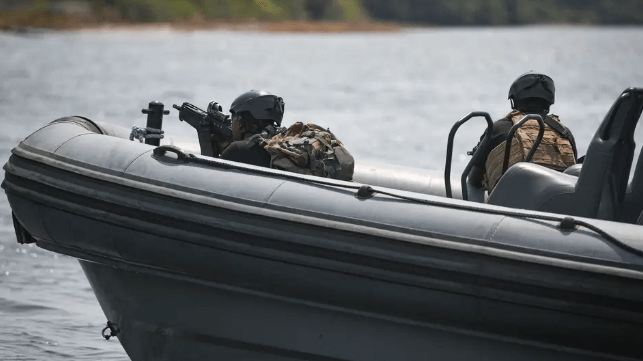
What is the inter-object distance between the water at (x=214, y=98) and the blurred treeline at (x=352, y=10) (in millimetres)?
17447

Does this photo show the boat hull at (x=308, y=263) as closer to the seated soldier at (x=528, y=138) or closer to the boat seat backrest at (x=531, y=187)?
the boat seat backrest at (x=531, y=187)

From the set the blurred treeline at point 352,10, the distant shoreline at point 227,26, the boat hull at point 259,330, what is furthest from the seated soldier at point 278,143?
the blurred treeline at point 352,10

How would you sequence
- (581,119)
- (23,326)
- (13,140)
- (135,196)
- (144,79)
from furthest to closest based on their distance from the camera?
1. (144,79)
2. (581,119)
3. (13,140)
4. (23,326)
5. (135,196)

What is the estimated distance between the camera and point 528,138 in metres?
5.23

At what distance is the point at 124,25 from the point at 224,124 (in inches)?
3060

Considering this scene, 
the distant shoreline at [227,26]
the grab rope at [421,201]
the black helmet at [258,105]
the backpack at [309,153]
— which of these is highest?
the distant shoreline at [227,26]

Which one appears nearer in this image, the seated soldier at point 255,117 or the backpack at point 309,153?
the backpack at point 309,153

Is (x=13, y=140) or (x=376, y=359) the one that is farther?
(x=13, y=140)

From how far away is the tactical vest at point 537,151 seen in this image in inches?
205

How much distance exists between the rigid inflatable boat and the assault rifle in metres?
0.66

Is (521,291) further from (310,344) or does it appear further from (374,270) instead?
(310,344)

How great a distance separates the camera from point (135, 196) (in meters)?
4.87

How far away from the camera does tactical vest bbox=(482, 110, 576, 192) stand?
5195 mm

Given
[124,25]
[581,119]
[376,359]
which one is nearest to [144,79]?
[581,119]
